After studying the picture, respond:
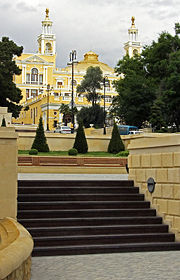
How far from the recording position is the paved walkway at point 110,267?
8445 mm

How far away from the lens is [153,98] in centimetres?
5259

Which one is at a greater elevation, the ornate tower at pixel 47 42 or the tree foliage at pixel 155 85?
the ornate tower at pixel 47 42

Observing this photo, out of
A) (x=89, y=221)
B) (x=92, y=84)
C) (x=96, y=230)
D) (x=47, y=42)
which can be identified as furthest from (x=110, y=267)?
(x=47, y=42)

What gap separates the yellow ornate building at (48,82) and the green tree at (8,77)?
18183mm

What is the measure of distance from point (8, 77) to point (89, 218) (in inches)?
1696

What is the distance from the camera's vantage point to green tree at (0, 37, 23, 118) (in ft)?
168

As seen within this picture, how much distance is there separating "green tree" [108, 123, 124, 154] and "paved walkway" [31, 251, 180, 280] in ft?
80.7

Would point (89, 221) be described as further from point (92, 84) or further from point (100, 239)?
point (92, 84)

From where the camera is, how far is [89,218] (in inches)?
476

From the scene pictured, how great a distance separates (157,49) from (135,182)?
39396 mm

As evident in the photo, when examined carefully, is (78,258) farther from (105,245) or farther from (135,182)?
(135,182)

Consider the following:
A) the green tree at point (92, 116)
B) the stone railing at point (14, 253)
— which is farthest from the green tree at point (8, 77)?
the stone railing at point (14, 253)

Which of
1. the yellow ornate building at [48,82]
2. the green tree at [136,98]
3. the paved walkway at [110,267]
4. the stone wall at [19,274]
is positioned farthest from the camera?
the yellow ornate building at [48,82]

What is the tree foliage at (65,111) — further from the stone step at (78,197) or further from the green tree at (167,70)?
the stone step at (78,197)
